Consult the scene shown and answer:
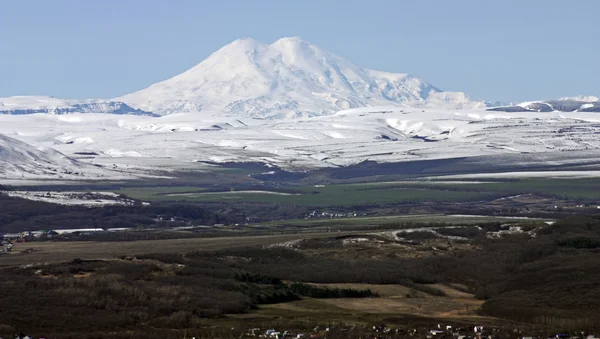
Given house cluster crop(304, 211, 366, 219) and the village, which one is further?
house cluster crop(304, 211, 366, 219)

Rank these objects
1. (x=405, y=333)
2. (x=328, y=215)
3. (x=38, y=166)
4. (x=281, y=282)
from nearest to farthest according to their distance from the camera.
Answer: (x=405, y=333) → (x=281, y=282) → (x=328, y=215) → (x=38, y=166)

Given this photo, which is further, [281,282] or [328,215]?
[328,215]

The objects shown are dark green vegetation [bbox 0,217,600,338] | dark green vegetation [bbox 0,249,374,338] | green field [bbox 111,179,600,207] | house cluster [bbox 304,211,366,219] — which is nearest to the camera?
dark green vegetation [bbox 0,249,374,338]

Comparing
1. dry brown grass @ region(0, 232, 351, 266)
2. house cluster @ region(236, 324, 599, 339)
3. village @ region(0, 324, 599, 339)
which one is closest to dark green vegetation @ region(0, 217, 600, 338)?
village @ region(0, 324, 599, 339)

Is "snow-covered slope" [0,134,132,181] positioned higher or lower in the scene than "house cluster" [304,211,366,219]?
higher

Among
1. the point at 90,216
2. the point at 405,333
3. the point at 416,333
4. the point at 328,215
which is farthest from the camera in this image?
the point at 328,215

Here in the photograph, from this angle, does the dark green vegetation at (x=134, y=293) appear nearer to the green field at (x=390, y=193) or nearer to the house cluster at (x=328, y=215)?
the house cluster at (x=328, y=215)

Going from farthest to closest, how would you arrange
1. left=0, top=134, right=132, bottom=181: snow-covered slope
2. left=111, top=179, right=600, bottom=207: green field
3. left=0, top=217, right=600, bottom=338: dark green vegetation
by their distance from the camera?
1. left=0, top=134, right=132, bottom=181: snow-covered slope
2. left=111, top=179, right=600, bottom=207: green field
3. left=0, top=217, right=600, bottom=338: dark green vegetation

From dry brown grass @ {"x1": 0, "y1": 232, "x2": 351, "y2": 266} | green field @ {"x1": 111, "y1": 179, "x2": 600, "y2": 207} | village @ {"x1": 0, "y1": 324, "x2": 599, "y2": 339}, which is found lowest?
village @ {"x1": 0, "y1": 324, "x2": 599, "y2": 339}

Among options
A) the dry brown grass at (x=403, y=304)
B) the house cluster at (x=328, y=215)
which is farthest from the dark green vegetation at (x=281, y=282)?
the house cluster at (x=328, y=215)

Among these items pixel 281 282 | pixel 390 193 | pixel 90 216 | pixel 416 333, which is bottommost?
pixel 281 282

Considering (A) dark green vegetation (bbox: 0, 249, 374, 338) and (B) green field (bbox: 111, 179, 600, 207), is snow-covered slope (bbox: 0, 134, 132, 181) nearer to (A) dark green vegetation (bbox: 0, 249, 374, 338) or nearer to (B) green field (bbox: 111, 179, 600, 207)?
(B) green field (bbox: 111, 179, 600, 207)

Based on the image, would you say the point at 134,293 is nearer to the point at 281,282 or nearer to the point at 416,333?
the point at 281,282

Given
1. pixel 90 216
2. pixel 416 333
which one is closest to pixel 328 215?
pixel 90 216
